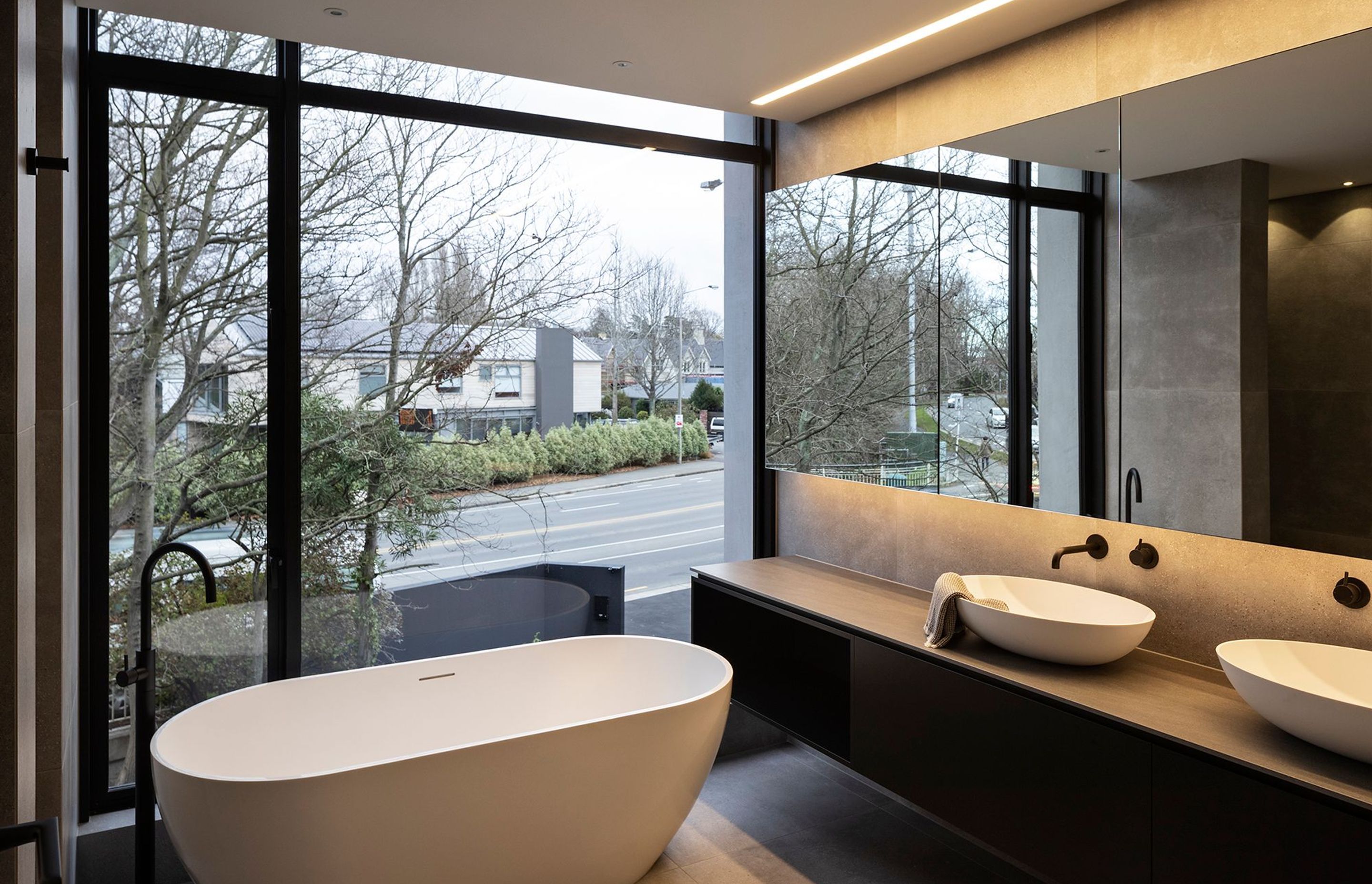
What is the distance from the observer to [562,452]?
394 centimetres

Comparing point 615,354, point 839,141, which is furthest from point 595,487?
point 839,141

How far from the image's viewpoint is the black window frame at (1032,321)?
8.77 feet

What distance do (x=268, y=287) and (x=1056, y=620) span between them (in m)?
2.93

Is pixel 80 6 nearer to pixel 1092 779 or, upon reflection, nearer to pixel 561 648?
pixel 561 648

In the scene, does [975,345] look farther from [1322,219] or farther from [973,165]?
[1322,219]

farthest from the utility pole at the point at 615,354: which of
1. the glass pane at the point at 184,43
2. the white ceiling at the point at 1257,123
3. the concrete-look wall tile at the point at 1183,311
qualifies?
the concrete-look wall tile at the point at 1183,311

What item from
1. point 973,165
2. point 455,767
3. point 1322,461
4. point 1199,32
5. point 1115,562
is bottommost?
point 455,767

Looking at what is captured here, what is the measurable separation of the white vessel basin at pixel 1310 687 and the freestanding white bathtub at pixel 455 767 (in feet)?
5.11

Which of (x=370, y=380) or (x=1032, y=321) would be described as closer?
(x=1032, y=321)

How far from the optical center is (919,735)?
2.82 meters

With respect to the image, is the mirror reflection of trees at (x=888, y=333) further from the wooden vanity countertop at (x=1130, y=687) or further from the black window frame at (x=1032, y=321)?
the wooden vanity countertop at (x=1130, y=687)

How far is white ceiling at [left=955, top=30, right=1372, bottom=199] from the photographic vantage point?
2.09m

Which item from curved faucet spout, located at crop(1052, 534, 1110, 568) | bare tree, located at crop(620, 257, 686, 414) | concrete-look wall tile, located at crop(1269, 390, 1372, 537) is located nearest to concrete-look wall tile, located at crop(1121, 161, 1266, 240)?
concrete-look wall tile, located at crop(1269, 390, 1372, 537)

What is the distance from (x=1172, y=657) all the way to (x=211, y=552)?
327cm
